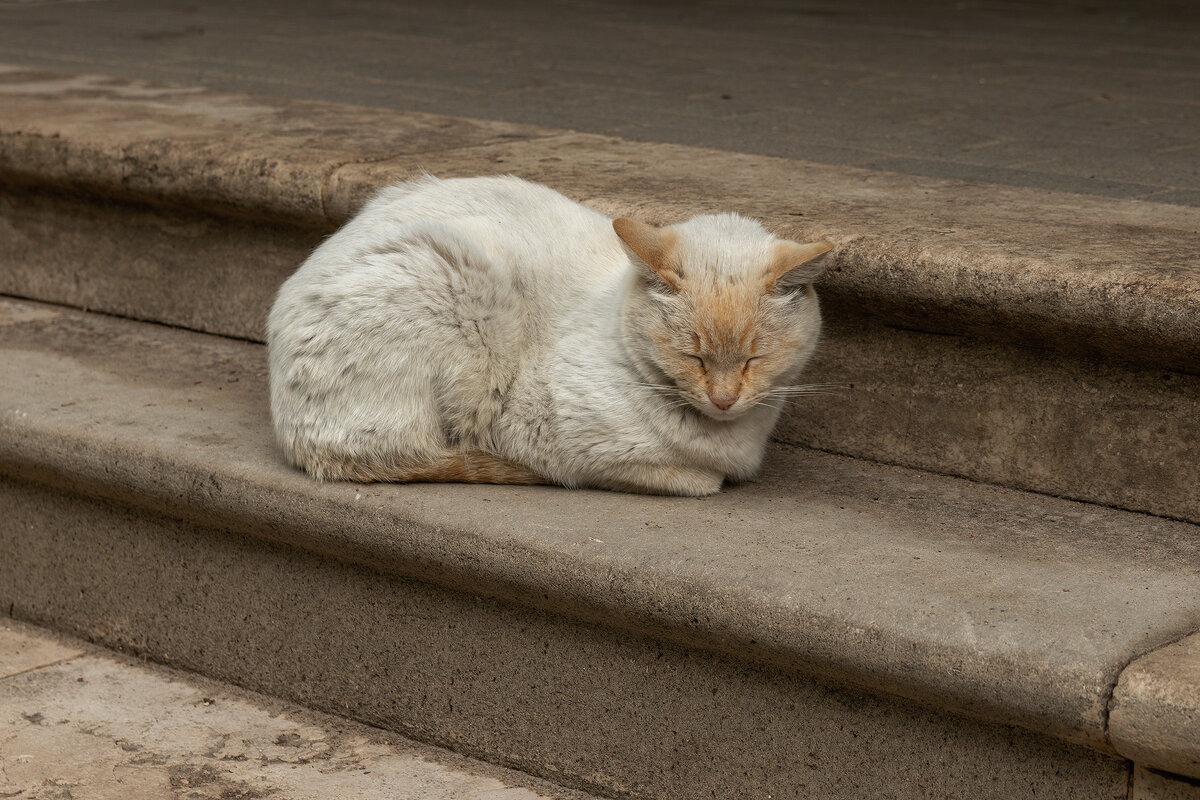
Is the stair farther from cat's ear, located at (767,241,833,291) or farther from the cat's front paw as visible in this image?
cat's ear, located at (767,241,833,291)

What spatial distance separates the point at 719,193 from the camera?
310 centimetres

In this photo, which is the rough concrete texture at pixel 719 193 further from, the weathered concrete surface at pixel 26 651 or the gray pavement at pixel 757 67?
the weathered concrete surface at pixel 26 651

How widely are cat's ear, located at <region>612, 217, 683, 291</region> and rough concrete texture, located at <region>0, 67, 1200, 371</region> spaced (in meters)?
0.38

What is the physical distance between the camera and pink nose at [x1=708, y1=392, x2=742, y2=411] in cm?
239

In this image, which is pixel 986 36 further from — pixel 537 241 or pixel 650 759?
pixel 650 759

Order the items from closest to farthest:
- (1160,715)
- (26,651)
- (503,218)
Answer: (1160,715) < (503,218) < (26,651)

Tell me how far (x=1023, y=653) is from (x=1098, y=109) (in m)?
3.18

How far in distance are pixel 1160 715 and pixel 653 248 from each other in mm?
1115

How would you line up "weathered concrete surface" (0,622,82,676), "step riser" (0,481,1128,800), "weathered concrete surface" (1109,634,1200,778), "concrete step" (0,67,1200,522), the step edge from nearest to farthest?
"weathered concrete surface" (1109,634,1200,778) → the step edge → "step riser" (0,481,1128,800) → "concrete step" (0,67,1200,522) → "weathered concrete surface" (0,622,82,676)

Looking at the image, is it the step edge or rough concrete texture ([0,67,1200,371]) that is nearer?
the step edge

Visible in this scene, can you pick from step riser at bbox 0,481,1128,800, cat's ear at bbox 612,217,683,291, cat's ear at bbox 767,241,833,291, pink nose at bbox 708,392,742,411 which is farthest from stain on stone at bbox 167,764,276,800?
cat's ear at bbox 767,241,833,291

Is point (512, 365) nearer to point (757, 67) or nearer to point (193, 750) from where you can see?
point (193, 750)

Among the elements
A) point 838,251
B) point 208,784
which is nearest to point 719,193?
point 838,251

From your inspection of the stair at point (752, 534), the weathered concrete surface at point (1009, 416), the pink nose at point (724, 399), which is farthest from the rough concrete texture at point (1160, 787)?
the pink nose at point (724, 399)
